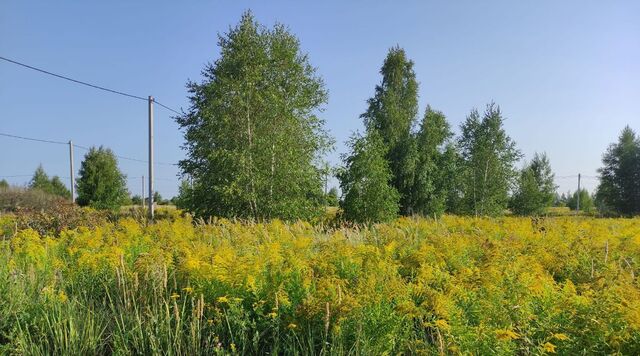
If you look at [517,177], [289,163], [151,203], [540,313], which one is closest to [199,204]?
[151,203]

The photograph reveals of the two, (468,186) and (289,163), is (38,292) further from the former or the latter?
(468,186)

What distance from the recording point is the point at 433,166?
28.7 metres

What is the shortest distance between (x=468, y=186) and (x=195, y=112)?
750 inches

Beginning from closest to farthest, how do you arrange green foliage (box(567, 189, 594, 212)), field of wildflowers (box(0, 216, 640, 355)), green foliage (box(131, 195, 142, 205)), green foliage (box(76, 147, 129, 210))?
1. field of wildflowers (box(0, 216, 640, 355))
2. green foliage (box(76, 147, 129, 210))
3. green foliage (box(567, 189, 594, 212))
4. green foliage (box(131, 195, 142, 205))

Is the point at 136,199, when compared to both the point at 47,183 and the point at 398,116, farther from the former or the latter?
the point at 398,116

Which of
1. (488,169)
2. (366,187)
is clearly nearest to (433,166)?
(488,169)

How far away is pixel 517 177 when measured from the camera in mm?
29656

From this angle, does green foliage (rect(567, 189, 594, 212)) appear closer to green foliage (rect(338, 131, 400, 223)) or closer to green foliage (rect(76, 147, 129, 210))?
green foliage (rect(338, 131, 400, 223))

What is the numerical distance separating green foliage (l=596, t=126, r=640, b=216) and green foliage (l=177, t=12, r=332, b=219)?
112 ft

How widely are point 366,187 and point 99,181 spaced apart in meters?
27.0

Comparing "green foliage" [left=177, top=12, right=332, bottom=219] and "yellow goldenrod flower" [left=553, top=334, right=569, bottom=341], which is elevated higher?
"green foliage" [left=177, top=12, right=332, bottom=219]

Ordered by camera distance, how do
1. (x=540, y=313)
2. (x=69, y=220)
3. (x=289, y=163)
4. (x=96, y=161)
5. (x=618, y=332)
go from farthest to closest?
(x=96, y=161), (x=289, y=163), (x=69, y=220), (x=540, y=313), (x=618, y=332)

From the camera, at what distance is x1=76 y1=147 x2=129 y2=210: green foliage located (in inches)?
1357

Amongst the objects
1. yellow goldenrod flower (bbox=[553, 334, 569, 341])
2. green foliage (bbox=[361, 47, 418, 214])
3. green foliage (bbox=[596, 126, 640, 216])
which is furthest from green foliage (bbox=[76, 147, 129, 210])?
green foliage (bbox=[596, 126, 640, 216])
